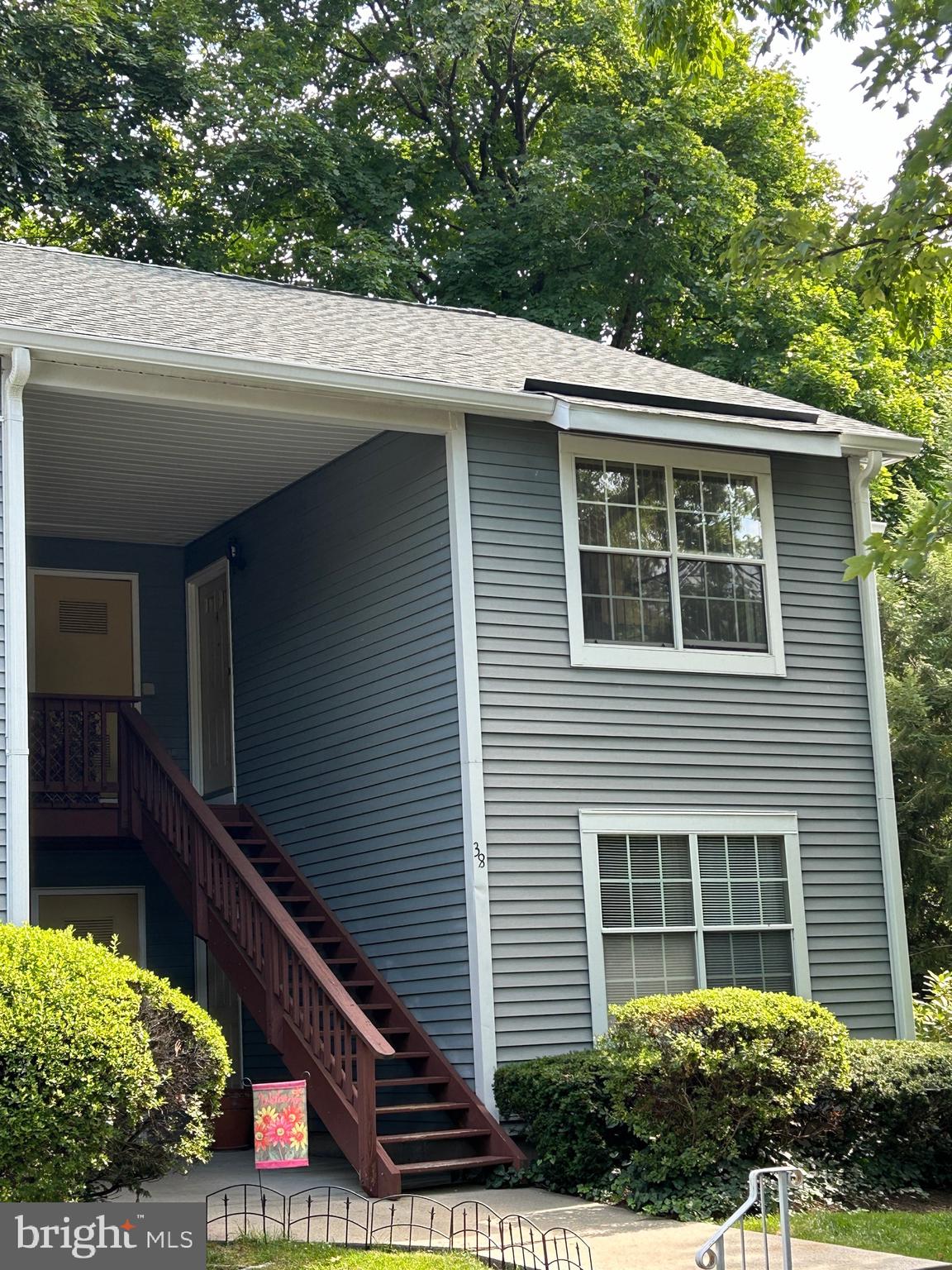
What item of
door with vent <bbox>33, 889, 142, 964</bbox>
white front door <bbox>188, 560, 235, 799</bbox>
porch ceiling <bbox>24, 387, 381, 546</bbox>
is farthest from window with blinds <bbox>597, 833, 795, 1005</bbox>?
door with vent <bbox>33, 889, 142, 964</bbox>

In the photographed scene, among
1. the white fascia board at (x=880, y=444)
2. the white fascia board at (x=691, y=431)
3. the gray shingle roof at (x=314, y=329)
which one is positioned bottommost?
the white fascia board at (x=691, y=431)

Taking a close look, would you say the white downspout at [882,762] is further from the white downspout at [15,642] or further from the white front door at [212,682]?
the white downspout at [15,642]

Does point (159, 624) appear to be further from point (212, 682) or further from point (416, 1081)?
point (416, 1081)

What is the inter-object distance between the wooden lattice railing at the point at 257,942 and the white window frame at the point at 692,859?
5.60 ft

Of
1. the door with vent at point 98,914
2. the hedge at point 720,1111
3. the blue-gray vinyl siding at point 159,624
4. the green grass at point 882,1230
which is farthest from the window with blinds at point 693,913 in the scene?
the blue-gray vinyl siding at point 159,624

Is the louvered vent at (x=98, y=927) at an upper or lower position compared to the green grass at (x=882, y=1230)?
upper

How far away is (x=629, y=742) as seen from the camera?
12.0 m

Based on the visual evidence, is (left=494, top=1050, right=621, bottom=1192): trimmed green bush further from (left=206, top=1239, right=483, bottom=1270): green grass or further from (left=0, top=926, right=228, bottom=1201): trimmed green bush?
(left=0, top=926, right=228, bottom=1201): trimmed green bush

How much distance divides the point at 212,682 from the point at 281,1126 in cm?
739

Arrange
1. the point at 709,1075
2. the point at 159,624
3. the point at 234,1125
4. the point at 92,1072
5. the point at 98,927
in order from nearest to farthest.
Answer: the point at 92,1072, the point at 709,1075, the point at 234,1125, the point at 98,927, the point at 159,624

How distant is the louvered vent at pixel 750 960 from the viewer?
1187cm

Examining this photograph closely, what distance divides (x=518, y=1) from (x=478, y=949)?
2031 centimetres

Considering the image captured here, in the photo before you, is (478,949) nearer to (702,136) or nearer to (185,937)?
(185,937)

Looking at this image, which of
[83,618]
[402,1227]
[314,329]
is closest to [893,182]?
[314,329]
